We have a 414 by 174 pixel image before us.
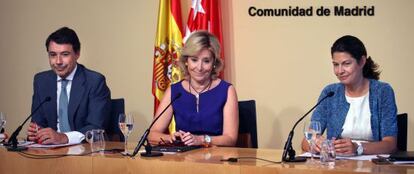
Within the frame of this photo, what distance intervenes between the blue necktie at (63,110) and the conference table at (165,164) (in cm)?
53

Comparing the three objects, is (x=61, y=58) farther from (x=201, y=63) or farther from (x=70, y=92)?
(x=201, y=63)

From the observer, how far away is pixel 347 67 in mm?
3539

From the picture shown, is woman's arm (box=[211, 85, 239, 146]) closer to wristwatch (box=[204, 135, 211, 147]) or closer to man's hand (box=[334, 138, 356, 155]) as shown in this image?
wristwatch (box=[204, 135, 211, 147])

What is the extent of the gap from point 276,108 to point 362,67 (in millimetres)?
1626

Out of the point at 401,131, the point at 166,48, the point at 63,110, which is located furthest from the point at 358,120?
the point at 166,48

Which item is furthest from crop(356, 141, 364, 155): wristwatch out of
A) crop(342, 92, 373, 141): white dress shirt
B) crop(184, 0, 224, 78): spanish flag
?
crop(184, 0, 224, 78): spanish flag

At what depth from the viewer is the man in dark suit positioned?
4.05 m

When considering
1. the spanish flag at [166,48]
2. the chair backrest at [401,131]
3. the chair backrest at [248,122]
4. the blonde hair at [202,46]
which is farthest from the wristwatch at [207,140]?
the spanish flag at [166,48]

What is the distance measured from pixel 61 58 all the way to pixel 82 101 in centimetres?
32

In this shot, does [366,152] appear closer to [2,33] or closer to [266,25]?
[266,25]

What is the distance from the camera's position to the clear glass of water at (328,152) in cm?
282

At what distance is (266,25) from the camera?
5.16 metres

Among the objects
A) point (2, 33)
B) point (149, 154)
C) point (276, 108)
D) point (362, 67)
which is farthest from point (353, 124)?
point (2, 33)

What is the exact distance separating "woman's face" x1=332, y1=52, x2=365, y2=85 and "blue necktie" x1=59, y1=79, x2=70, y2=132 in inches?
71.0
